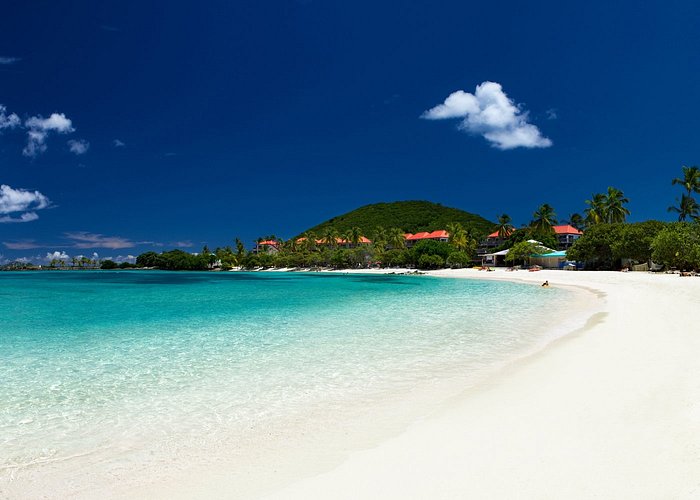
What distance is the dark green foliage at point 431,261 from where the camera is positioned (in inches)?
2731

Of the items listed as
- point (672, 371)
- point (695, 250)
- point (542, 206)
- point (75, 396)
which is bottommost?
point (75, 396)

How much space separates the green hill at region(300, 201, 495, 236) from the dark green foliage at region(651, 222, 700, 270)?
10032 cm

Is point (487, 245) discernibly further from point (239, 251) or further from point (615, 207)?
point (239, 251)

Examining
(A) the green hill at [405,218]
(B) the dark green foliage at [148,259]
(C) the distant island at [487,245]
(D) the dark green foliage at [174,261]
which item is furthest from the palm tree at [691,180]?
(B) the dark green foliage at [148,259]

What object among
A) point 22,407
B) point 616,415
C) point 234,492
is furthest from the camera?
point 22,407

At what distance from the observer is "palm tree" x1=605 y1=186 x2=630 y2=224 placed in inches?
2338

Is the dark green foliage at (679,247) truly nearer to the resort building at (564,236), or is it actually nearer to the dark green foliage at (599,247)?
the dark green foliage at (599,247)

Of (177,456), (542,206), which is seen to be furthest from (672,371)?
(542,206)

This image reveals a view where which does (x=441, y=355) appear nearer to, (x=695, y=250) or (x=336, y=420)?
(x=336, y=420)

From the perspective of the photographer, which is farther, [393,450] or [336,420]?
[336,420]

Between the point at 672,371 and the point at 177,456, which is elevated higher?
the point at 672,371

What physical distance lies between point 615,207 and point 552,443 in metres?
67.0

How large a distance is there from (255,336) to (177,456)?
25.1 feet

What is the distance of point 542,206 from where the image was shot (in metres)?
72.9
